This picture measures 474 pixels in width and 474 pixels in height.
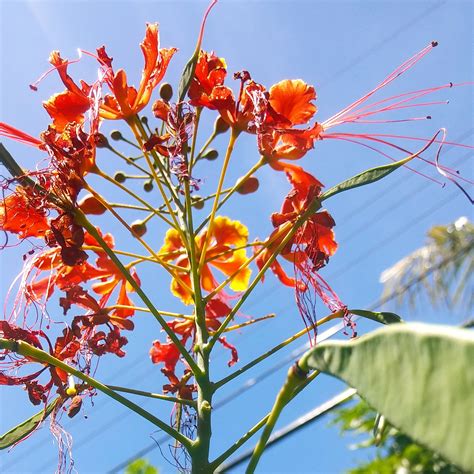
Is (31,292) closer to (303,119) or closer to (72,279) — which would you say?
(72,279)

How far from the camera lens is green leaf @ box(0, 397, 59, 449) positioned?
1068mm

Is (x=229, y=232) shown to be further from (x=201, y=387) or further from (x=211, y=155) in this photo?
(x=201, y=387)

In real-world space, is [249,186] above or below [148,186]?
below

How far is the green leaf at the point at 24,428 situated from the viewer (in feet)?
3.51

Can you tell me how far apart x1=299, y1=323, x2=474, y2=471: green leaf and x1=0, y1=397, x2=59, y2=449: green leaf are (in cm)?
71

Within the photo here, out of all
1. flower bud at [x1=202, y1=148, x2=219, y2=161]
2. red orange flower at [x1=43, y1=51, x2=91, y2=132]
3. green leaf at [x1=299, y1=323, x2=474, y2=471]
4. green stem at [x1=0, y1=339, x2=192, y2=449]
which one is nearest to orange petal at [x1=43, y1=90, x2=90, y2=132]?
red orange flower at [x1=43, y1=51, x2=91, y2=132]

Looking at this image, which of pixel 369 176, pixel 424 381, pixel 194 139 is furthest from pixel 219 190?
pixel 424 381

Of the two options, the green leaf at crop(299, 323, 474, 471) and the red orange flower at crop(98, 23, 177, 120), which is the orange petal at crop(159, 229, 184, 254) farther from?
the green leaf at crop(299, 323, 474, 471)

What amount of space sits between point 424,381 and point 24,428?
83 cm

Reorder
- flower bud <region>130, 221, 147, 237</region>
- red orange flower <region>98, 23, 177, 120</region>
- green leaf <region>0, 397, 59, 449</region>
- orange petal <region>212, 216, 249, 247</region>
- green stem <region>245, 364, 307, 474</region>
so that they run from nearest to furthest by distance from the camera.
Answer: green stem <region>245, 364, 307, 474</region> < green leaf <region>0, 397, 59, 449</region> < red orange flower <region>98, 23, 177, 120</region> < flower bud <region>130, 221, 147, 237</region> < orange petal <region>212, 216, 249, 247</region>

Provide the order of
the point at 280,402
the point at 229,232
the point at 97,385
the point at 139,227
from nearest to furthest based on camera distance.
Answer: the point at 280,402 → the point at 97,385 → the point at 139,227 → the point at 229,232

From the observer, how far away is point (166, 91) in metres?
1.39

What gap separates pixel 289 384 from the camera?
789 millimetres

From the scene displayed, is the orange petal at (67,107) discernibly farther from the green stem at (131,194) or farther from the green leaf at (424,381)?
the green leaf at (424,381)
